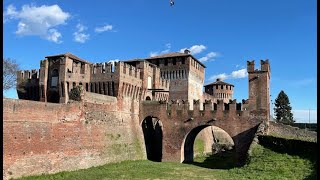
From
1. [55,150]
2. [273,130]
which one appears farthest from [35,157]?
[273,130]

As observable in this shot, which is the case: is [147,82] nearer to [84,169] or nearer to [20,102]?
[84,169]

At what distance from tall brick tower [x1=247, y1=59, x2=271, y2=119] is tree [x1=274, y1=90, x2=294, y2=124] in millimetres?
39193

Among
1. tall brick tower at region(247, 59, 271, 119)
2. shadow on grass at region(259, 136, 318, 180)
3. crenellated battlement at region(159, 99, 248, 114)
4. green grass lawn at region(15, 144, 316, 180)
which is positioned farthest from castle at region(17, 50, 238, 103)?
shadow on grass at region(259, 136, 318, 180)

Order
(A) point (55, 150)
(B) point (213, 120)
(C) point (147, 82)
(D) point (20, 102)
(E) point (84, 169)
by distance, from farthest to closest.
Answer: (C) point (147, 82) < (B) point (213, 120) < (E) point (84, 169) < (A) point (55, 150) < (D) point (20, 102)

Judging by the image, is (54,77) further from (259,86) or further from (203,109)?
(259,86)

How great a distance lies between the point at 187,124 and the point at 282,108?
142 ft

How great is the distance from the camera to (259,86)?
92.9ft

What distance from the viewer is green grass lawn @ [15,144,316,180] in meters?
18.9

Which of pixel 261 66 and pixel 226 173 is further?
pixel 261 66

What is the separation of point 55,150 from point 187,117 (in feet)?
37.8

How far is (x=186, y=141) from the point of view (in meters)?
30.0

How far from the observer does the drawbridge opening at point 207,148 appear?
29.5 metres

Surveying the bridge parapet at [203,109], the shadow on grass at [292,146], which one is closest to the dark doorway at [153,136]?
the bridge parapet at [203,109]

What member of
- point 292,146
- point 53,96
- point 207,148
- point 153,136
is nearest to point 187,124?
point 153,136
